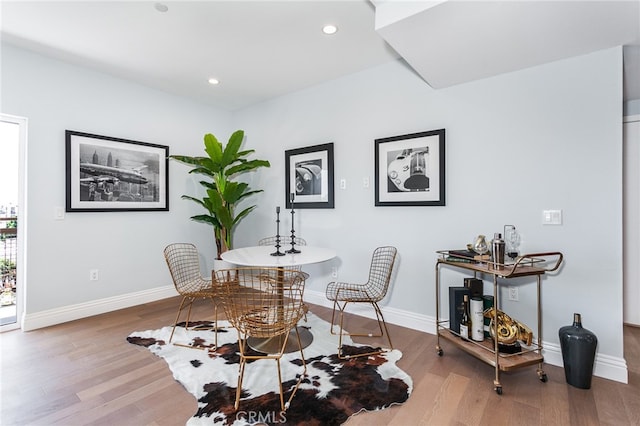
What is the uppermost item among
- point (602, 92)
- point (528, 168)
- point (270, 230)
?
point (602, 92)

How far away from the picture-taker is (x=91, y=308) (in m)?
3.28

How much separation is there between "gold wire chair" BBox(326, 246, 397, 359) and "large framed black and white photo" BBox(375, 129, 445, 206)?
528 mm

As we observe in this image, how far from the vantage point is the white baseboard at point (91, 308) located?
9.64 feet

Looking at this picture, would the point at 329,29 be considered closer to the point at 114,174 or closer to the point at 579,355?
the point at 114,174

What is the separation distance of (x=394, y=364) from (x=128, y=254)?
3.12m

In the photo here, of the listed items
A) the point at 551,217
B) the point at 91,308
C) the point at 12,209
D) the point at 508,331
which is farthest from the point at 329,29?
the point at 91,308

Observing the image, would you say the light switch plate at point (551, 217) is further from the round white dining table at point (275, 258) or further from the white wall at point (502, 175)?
the round white dining table at point (275, 258)

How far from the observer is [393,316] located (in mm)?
3084

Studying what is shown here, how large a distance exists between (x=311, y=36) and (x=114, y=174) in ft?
8.59

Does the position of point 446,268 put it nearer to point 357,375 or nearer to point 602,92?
point 357,375

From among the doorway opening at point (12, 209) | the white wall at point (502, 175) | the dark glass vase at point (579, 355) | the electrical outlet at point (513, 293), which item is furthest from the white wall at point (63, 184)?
the dark glass vase at point (579, 355)

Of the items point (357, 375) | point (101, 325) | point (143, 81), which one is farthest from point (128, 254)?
point (357, 375)

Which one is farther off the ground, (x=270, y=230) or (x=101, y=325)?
(x=270, y=230)

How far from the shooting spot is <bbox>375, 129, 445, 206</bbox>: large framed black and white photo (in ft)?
9.21
